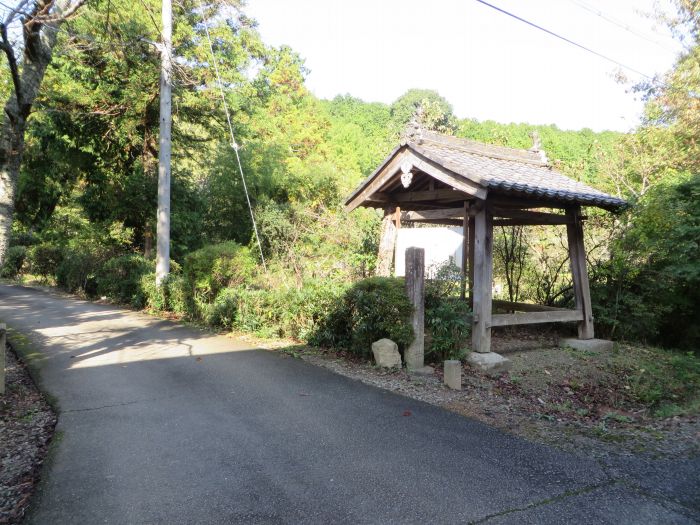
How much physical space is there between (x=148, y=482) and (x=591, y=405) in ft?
18.6

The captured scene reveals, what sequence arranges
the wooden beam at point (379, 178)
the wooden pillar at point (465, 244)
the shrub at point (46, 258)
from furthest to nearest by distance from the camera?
the shrub at point (46, 258), the wooden beam at point (379, 178), the wooden pillar at point (465, 244)

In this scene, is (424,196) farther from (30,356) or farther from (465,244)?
(30,356)

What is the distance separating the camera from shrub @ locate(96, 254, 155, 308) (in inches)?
588

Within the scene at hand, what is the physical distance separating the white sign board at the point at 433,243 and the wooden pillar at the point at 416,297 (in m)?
1.88

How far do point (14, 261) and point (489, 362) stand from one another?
2740 cm

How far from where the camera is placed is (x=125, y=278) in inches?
625

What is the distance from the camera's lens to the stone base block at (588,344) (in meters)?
8.99

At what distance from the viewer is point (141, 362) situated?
7.75 metres

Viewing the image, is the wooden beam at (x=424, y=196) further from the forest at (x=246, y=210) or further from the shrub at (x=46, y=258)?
the shrub at (x=46, y=258)

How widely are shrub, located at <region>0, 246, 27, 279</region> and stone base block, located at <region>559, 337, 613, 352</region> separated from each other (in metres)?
27.2

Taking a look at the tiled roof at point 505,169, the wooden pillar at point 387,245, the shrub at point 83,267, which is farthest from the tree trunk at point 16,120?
the shrub at point 83,267

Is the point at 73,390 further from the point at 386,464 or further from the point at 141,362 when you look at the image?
the point at 386,464

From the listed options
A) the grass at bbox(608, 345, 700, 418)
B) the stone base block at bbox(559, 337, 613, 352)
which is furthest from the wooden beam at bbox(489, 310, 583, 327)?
the grass at bbox(608, 345, 700, 418)

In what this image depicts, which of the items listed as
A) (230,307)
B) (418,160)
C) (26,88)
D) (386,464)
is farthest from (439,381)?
(26,88)
